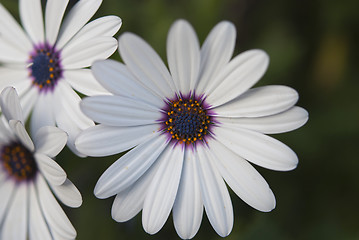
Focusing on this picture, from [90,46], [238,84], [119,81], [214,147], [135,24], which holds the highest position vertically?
[135,24]

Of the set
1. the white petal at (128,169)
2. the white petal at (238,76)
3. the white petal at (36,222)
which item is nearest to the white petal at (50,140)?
the white petal at (128,169)

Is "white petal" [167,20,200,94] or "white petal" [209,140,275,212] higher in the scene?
"white petal" [167,20,200,94]

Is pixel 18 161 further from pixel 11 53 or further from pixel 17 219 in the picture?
pixel 11 53

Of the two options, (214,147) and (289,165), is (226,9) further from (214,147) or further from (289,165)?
(289,165)

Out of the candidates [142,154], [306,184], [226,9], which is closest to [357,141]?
[306,184]

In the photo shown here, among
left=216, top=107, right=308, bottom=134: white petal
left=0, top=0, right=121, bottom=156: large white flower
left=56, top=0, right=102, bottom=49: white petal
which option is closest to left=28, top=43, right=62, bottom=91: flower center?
left=0, top=0, right=121, bottom=156: large white flower

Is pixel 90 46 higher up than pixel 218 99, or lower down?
higher up

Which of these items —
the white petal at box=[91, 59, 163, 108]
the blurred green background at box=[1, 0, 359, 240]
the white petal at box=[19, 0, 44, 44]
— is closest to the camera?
the white petal at box=[91, 59, 163, 108]

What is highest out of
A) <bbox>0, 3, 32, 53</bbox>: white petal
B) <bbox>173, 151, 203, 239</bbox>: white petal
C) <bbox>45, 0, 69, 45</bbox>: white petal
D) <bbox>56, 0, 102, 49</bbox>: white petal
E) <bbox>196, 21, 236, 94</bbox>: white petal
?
<bbox>0, 3, 32, 53</bbox>: white petal

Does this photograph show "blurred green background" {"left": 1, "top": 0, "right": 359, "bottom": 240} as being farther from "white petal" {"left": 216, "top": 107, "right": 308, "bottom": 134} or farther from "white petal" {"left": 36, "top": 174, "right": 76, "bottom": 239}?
"white petal" {"left": 216, "top": 107, "right": 308, "bottom": 134}
